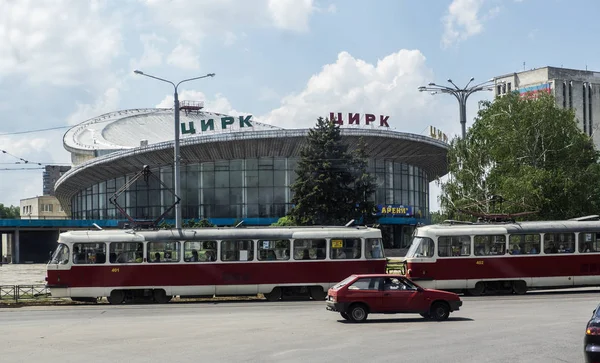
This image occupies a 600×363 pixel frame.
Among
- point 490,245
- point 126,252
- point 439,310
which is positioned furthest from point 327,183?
point 439,310

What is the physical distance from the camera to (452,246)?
115 ft

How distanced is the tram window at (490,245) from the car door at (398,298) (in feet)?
39.0

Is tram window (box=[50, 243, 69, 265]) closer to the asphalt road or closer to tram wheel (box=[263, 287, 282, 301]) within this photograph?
the asphalt road

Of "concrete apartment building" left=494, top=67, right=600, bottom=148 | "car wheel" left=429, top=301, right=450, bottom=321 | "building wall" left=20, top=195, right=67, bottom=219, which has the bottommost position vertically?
"car wheel" left=429, top=301, right=450, bottom=321

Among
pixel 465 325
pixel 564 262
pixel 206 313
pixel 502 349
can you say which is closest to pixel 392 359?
pixel 502 349

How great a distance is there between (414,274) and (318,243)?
4.27m

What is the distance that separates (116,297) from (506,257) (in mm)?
16317

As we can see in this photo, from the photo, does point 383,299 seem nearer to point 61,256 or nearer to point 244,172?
point 61,256

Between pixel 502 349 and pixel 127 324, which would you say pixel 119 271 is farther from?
pixel 502 349

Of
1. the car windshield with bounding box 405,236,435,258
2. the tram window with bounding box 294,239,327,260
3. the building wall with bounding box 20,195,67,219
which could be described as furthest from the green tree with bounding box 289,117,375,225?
the building wall with bounding box 20,195,67,219

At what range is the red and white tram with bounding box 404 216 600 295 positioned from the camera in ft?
114

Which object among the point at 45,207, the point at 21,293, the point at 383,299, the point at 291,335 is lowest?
the point at 21,293

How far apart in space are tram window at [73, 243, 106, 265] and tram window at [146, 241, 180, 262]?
1852mm

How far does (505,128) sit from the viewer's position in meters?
57.7
